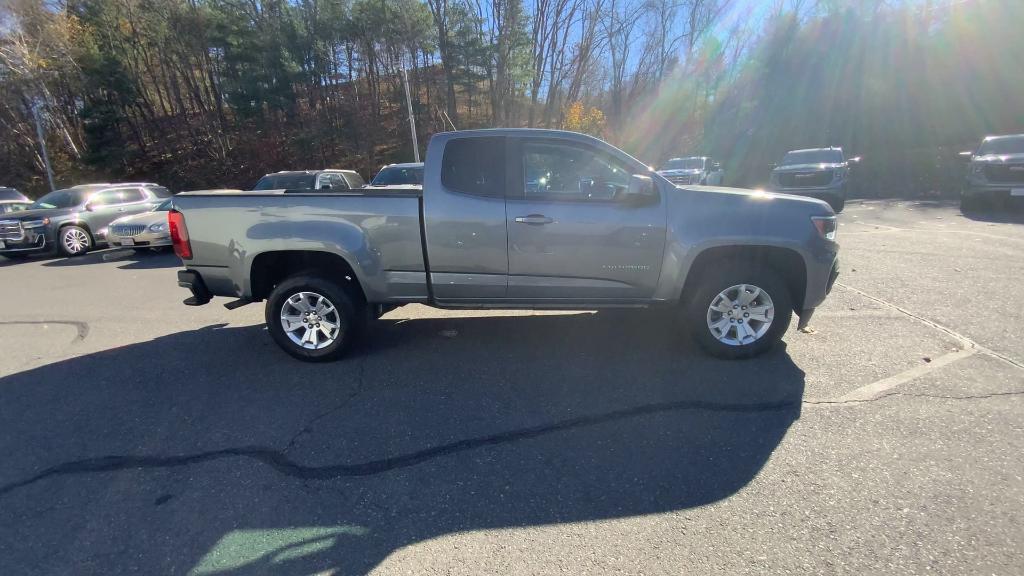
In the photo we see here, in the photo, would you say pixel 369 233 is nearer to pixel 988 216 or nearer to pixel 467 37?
pixel 988 216

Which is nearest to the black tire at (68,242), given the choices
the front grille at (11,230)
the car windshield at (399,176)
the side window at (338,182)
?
the front grille at (11,230)

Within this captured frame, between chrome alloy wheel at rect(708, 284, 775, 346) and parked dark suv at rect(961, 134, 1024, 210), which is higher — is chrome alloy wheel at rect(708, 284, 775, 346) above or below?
below

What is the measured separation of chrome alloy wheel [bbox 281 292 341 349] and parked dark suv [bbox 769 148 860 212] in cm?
1567

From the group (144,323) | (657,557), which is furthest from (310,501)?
(144,323)

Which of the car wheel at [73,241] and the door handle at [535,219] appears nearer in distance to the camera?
the door handle at [535,219]

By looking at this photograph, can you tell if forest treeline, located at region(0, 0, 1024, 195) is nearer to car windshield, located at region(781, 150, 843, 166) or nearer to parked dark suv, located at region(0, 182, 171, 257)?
car windshield, located at region(781, 150, 843, 166)

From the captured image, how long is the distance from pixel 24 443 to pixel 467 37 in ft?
99.6

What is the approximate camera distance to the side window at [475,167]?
412cm

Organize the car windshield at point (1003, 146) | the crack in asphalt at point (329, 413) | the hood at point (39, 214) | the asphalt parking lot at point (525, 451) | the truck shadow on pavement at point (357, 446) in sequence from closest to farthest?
1. the asphalt parking lot at point (525, 451)
2. the truck shadow on pavement at point (357, 446)
3. the crack in asphalt at point (329, 413)
4. the hood at point (39, 214)
5. the car windshield at point (1003, 146)

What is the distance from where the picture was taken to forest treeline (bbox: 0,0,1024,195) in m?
24.1

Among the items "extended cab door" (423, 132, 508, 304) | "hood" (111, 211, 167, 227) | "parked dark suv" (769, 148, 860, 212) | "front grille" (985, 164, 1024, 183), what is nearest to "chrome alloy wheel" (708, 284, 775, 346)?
"extended cab door" (423, 132, 508, 304)

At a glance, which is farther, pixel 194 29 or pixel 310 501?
pixel 194 29

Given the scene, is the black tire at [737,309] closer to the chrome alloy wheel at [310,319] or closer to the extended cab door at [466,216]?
the extended cab door at [466,216]

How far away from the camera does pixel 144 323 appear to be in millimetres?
5879
